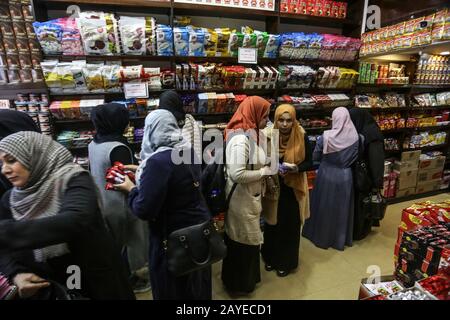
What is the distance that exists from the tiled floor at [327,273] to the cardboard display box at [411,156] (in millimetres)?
1356

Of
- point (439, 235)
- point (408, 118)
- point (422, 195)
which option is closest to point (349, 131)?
point (439, 235)

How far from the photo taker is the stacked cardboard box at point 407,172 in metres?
3.85

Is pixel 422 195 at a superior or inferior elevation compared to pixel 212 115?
inferior

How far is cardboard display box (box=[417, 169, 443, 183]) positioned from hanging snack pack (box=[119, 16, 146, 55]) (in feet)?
14.3

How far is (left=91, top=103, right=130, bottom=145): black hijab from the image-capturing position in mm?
1706

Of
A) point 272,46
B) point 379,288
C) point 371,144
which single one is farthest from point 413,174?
point 379,288

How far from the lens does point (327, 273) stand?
240cm

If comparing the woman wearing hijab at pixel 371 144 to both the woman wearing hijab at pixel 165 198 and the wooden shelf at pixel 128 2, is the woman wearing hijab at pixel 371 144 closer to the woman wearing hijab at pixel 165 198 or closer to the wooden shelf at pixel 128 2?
the woman wearing hijab at pixel 165 198

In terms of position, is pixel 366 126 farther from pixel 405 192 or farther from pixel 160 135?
pixel 160 135

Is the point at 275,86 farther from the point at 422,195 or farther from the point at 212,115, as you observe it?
the point at 422,195

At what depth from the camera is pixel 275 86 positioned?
304 cm

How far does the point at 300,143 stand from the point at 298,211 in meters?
0.60

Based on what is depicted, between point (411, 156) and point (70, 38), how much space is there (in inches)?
180

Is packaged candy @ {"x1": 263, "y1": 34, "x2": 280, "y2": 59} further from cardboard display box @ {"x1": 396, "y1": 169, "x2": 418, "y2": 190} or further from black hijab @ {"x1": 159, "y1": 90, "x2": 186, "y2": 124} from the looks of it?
cardboard display box @ {"x1": 396, "y1": 169, "x2": 418, "y2": 190}
